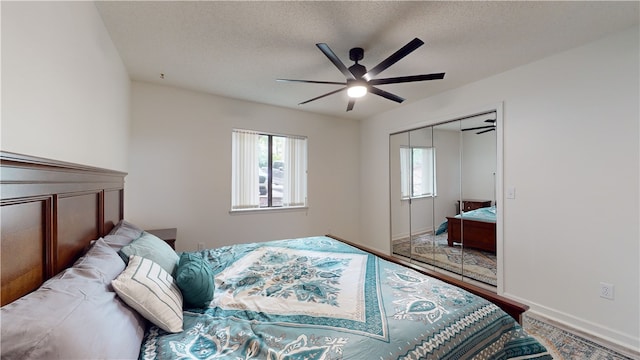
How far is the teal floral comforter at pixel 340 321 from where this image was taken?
1010 millimetres

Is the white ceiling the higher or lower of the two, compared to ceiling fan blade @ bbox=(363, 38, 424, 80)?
higher

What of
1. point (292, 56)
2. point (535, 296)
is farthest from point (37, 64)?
point (535, 296)

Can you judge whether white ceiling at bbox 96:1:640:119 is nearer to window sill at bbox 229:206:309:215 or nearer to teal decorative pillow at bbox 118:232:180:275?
teal decorative pillow at bbox 118:232:180:275

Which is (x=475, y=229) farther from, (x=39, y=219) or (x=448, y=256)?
(x=39, y=219)

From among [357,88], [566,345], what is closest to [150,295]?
[357,88]

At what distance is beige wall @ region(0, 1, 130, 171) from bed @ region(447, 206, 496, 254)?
12.4 ft

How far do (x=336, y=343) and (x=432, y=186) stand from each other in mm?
3116

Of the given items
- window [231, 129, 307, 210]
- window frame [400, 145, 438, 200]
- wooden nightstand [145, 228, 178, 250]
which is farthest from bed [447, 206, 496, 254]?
wooden nightstand [145, 228, 178, 250]

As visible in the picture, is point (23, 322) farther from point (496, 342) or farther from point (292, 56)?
point (292, 56)

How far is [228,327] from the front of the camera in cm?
115

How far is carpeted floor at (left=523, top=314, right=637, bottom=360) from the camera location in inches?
74.4

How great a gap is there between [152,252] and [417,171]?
353 cm

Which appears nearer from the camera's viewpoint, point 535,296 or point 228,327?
point 228,327

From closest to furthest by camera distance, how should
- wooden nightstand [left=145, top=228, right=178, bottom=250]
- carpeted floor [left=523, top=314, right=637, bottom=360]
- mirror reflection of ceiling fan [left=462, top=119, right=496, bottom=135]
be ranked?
carpeted floor [left=523, top=314, right=637, bottom=360], wooden nightstand [left=145, top=228, right=178, bottom=250], mirror reflection of ceiling fan [left=462, top=119, right=496, bottom=135]
